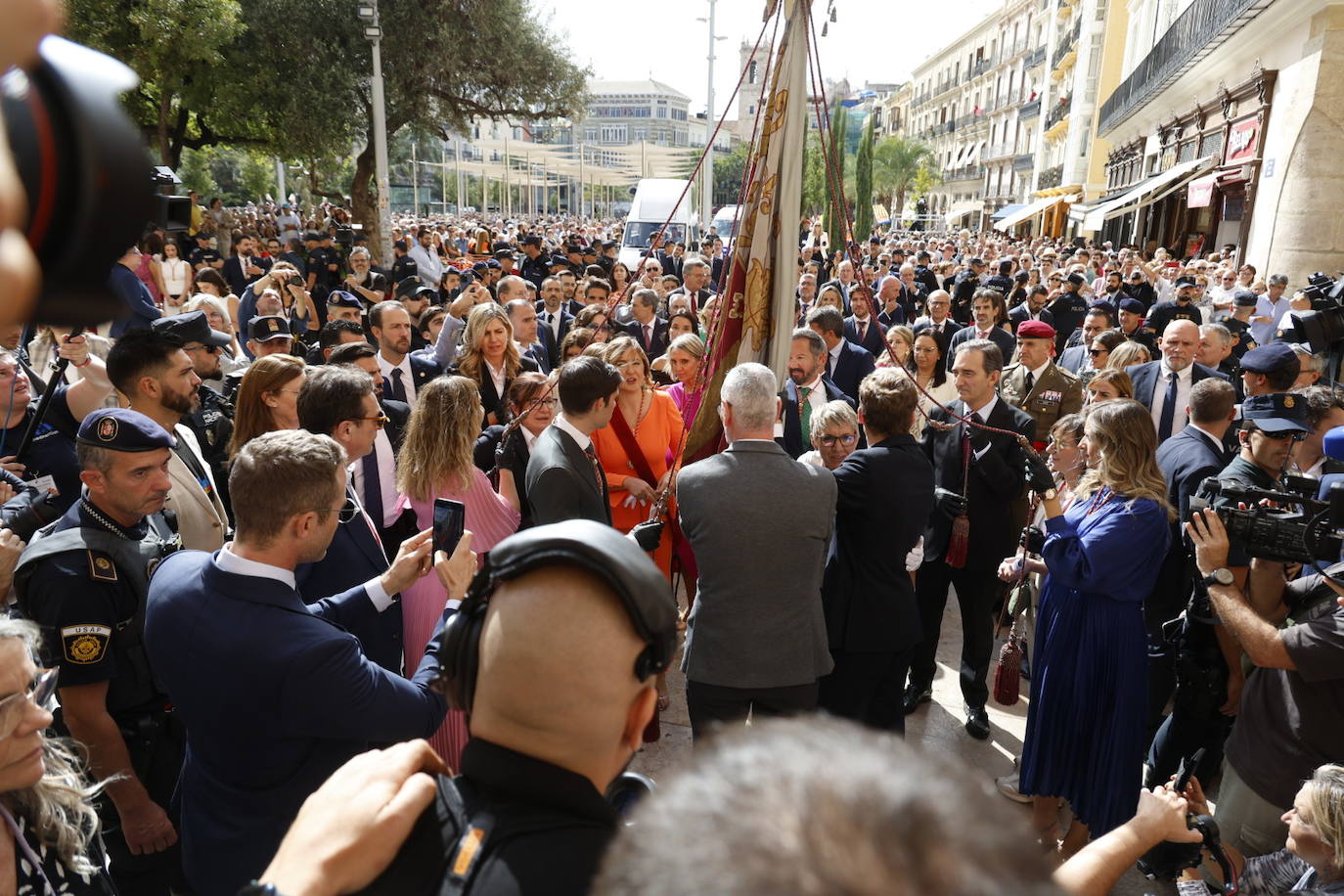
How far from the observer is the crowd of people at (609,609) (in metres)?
1.09

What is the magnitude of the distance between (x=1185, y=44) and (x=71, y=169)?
22932mm

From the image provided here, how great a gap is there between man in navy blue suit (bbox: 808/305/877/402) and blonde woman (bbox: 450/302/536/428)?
2.20m

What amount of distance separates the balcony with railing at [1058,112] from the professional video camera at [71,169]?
44188 mm

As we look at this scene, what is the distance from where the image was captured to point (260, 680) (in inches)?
75.8

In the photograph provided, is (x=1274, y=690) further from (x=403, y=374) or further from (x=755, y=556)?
(x=403, y=374)

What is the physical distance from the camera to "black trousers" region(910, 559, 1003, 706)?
14.3ft

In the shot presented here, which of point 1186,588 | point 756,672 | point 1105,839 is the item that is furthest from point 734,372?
point 1186,588

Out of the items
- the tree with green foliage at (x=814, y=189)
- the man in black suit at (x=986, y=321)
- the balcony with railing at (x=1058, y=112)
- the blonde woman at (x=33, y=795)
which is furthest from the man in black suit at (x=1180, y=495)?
the balcony with railing at (x=1058, y=112)

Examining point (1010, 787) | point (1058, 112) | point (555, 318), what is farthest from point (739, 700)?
point (1058, 112)

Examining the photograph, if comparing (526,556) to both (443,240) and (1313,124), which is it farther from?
(443,240)

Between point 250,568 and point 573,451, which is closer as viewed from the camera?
point 250,568

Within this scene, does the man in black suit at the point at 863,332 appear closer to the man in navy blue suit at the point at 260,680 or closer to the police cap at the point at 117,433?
the police cap at the point at 117,433

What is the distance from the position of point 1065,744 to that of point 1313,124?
13.4 m

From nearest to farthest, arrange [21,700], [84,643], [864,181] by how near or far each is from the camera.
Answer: [21,700], [84,643], [864,181]
